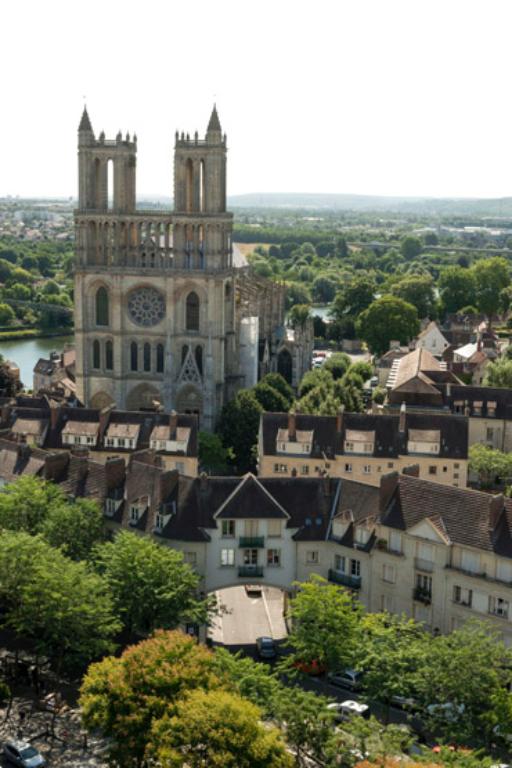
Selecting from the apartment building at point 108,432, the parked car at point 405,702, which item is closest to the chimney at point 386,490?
the parked car at point 405,702

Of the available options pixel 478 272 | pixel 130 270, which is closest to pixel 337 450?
pixel 130 270

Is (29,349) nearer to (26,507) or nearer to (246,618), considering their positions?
(26,507)

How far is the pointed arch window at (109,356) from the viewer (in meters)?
85.7

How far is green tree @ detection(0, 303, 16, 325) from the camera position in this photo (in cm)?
16775

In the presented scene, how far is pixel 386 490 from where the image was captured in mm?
46469

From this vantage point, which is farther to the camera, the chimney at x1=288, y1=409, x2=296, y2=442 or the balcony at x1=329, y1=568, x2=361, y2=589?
the chimney at x1=288, y1=409, x2=296, y2=442

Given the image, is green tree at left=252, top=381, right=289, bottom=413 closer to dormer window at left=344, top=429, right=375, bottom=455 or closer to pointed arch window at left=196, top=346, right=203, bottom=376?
pointed arch window at left=196, top=346, right=203, bottom=376

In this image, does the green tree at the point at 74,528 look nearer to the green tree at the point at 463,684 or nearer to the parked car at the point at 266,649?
the parked car at the point at 266,649

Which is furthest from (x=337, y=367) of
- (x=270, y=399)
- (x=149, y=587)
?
(x=149, y=587)

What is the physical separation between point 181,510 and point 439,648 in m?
15.8

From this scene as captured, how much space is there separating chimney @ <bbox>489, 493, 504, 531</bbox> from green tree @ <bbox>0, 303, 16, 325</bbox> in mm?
135722

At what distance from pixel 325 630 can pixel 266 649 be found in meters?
7.00

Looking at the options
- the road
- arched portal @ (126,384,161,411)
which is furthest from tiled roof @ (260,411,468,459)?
arched portal @ (126,384,161,411)

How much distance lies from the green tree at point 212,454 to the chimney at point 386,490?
82.6 ft
